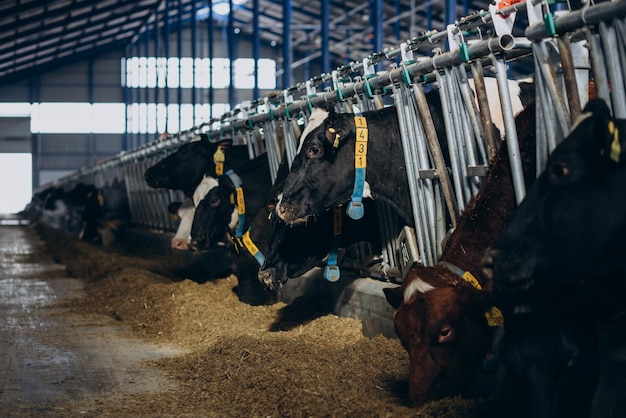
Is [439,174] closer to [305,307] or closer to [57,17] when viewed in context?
[305,307]

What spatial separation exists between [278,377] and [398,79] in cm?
233

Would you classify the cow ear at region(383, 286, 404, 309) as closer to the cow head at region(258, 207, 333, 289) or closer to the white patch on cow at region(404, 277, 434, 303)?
the white patch on cow at region(404, 277, 434, 303)

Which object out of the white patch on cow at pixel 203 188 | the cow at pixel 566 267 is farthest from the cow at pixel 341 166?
the white patch on cow at pixel 203 188

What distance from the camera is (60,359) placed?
667cm

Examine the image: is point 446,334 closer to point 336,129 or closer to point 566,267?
point 566,267

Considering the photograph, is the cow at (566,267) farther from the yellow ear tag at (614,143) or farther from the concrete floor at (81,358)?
the concrete floor at (81,358)

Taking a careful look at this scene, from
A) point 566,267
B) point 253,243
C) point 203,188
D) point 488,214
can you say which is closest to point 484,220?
point 488,214

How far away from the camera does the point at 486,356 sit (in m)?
4.36

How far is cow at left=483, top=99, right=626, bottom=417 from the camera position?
3.44 meters

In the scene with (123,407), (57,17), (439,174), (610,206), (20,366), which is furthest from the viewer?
(57,17)

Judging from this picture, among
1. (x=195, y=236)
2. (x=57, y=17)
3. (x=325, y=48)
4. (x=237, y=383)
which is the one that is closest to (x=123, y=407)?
(x=237, y=383)

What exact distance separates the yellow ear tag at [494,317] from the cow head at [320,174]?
1.96 metres

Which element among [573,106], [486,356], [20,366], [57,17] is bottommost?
[20,366]

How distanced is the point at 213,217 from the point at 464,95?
4.09 m
